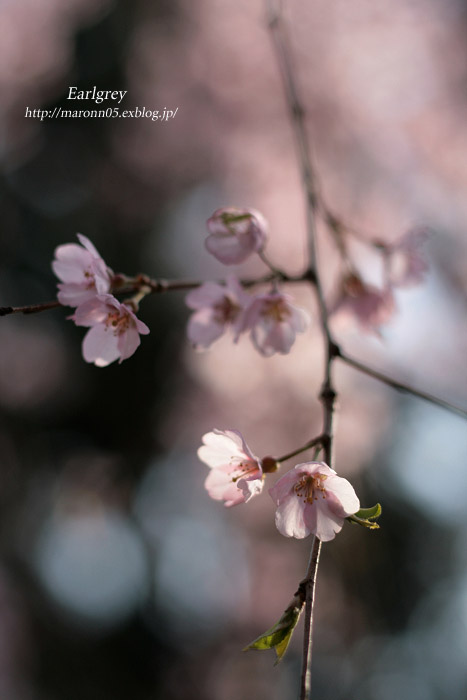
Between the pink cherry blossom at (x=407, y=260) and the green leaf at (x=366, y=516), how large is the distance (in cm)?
97

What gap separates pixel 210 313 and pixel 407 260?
0.67 metres

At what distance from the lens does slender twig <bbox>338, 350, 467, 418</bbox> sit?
80 centimetres

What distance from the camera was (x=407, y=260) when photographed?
1.63 m

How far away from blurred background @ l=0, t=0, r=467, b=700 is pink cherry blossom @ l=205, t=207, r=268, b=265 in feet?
13.0

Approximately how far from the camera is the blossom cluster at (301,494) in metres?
0.82

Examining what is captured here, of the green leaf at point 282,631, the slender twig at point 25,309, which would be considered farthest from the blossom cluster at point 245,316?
the green leaf at point 282,631

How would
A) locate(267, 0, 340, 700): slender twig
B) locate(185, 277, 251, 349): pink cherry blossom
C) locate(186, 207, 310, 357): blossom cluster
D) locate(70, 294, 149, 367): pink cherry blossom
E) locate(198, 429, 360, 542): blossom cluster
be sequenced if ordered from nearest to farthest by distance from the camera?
locate(267, 0, 340, 700): slender twig < locate(198, 429, 360, 542): blossom cluster < locate(70, 294, 149, 367): pink cherry blossom < locate(186, 207, 310, 357): blossom cluster < locate(185, 277, 251, 349): pink cherry blossom

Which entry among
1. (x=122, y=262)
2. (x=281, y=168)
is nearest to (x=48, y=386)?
(x=122, y=262)

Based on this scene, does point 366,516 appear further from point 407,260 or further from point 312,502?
point 407,260

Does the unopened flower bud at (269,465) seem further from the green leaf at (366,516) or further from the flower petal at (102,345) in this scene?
the flower petal at (102,345)

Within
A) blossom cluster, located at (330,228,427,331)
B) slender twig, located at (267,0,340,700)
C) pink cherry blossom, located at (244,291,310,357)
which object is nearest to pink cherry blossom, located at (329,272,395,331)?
blossom cluster, located at (330,228,427,331)

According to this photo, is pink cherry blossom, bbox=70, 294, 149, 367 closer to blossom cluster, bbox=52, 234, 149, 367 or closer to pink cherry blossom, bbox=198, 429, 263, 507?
blossom cluster, bbox=52, 234, 149, 367

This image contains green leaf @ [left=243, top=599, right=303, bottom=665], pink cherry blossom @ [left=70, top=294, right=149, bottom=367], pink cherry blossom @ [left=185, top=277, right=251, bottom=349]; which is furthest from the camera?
pink cherry blossom @ [left=185, top=277, right=251, bottom=349]

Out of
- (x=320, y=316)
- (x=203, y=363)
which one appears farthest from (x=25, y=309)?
(x=203, y=363)
